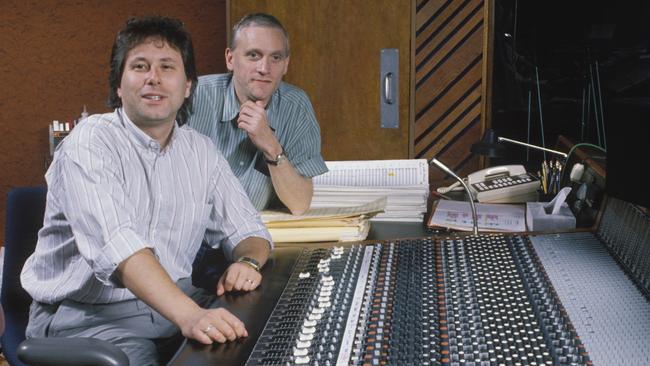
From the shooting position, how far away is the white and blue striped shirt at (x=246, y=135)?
2.27 metres

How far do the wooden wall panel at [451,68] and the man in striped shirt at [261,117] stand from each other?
1.72 metres

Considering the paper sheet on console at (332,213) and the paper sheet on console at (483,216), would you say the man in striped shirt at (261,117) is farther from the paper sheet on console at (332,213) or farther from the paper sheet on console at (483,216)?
the paper sheet on console at (483,216)

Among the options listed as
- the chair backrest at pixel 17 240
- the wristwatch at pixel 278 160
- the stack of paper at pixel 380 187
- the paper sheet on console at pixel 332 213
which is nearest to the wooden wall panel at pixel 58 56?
the stack of paper at pixel 380 187

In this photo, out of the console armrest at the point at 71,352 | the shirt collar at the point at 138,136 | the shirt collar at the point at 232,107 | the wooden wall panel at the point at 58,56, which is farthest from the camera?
the wooden wall panel at the point at 58,56

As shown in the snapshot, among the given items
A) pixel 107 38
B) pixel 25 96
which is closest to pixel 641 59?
pixel 107 38

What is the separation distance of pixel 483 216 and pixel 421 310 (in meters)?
0.90

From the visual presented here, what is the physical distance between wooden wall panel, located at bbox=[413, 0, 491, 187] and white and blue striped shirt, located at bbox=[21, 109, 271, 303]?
227 cm

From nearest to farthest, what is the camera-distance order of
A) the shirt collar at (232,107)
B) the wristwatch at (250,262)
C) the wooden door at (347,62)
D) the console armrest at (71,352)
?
the console armrest at (71,352) < the wristwatch at (250,262) < the shirt collar at (232,107) < the wooden door at (347,62)

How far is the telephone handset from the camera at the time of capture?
92.7 inches

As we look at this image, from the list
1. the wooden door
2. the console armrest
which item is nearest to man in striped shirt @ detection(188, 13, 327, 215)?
the console armrest

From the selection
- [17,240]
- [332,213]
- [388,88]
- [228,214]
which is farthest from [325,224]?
[388,88]

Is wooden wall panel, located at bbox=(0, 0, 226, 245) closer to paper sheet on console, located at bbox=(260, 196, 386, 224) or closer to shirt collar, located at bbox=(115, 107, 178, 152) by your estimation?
paper sheet on console, located at bbox=(260, 196, 386, 224)

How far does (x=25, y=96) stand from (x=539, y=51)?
3.05 metres

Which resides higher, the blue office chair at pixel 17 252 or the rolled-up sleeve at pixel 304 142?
the rolled-up sleeve at pixel 304 142
